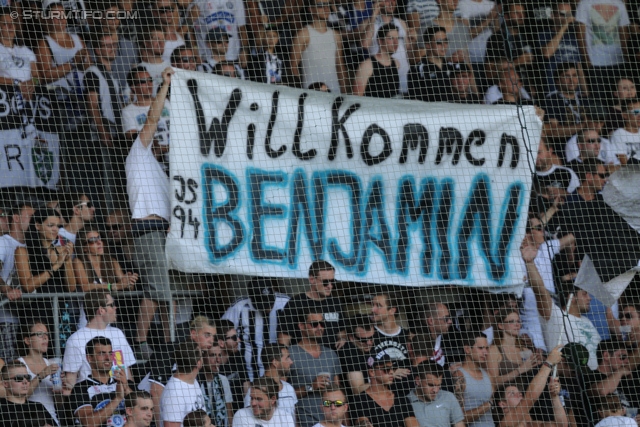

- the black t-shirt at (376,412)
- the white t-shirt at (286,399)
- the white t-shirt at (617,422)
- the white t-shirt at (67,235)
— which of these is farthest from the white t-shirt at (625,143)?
the white t-shirt at (67,235)

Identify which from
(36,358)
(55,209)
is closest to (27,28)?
(55,209)

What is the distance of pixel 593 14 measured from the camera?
7.86 m

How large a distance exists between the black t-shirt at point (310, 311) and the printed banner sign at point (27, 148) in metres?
1.67

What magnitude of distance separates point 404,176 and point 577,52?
2003 millimetres

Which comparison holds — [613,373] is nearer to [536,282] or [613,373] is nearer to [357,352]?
[536,282]

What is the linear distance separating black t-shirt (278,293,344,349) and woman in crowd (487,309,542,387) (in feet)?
3.15

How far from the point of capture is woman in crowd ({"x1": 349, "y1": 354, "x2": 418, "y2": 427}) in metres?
5.87

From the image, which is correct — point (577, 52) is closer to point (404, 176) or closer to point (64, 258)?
point (404, 176)

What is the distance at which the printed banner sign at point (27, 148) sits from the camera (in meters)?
6.48

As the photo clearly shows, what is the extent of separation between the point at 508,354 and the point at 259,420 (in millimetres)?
1624

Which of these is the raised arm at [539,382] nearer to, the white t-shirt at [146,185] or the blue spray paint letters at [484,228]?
the blue spray paint letters at [484,228]

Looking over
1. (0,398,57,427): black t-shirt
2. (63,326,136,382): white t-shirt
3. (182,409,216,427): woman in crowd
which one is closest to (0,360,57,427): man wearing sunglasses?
(0,398,57,427): black t-shirt

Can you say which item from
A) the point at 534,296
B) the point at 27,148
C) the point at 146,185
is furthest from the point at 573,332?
the point at 27,148

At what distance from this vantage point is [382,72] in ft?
23.2
